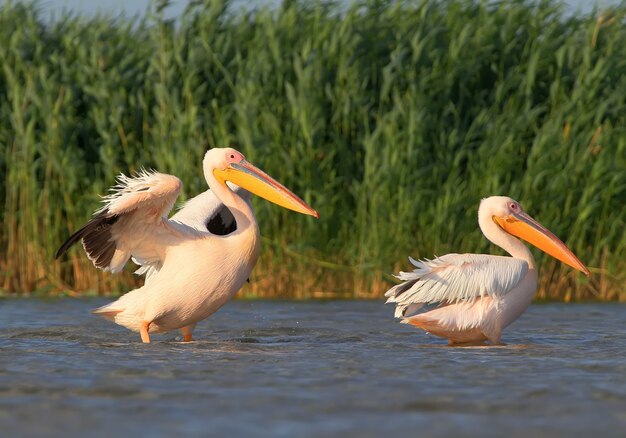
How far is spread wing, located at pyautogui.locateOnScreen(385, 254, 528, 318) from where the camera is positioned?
707cm

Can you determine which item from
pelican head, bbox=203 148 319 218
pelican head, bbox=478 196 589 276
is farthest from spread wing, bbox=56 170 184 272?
pelican head, bbox=478 196 589 276

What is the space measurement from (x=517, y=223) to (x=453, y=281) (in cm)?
106

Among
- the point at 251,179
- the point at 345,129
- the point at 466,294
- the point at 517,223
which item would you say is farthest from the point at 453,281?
the point at 345,129

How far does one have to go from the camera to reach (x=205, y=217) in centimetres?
780

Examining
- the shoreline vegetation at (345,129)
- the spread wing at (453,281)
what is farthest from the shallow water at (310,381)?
the shoreline vegetation at (345,129)

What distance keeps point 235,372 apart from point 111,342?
6.10 feet

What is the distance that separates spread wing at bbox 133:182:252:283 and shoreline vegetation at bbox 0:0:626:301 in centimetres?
226

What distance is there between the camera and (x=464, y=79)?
1069 cm

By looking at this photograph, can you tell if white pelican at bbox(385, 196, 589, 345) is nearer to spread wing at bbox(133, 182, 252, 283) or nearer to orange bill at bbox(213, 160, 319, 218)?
orange bill at bbox(213, 160, 319, 218)

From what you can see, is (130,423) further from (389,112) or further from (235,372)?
(389,112)

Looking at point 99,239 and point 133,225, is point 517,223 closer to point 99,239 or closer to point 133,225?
point 133,225

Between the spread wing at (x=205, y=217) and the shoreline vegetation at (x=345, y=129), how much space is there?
2.26 m

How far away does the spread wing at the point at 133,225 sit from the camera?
6.60 meters

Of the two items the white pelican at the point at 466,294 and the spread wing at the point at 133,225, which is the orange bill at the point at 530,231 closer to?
the white pelican at the point at 466,294
